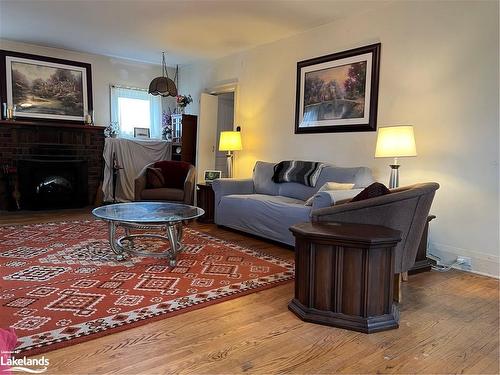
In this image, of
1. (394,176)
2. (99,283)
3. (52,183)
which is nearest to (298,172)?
(394,176)

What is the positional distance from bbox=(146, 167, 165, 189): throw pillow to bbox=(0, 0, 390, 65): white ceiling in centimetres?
183

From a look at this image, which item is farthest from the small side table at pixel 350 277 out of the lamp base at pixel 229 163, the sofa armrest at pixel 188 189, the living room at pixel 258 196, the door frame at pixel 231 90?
the door frame at pixel 231 90

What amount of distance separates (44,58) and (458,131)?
19.0 feet

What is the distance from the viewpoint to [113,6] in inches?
157

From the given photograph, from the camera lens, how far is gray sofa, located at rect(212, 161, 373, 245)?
11.8ft

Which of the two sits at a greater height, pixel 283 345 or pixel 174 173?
pixel 174 173

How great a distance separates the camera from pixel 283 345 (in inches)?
73.8

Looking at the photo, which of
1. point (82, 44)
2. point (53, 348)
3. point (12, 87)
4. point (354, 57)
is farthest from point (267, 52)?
point (53, 348)

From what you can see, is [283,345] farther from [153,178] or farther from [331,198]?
[153,178]

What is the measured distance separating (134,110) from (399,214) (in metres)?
5.57

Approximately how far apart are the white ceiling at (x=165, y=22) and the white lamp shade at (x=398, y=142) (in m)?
1.41

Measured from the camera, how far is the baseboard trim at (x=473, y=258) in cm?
307

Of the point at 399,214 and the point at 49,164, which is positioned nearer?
the point at 399,214

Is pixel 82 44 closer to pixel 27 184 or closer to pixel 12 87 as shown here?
pixel 12 87
